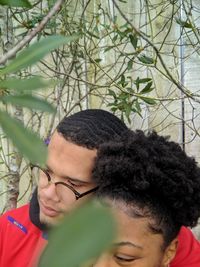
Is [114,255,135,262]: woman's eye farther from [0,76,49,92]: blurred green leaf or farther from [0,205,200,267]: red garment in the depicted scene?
[0,76,49,92]: blurred green leaf

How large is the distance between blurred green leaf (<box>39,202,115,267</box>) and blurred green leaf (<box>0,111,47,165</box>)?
0.05 meters

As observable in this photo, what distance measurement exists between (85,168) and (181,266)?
390 mm

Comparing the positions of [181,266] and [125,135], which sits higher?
[125,135]

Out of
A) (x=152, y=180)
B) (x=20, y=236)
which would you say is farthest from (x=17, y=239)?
(x=152, y=180)

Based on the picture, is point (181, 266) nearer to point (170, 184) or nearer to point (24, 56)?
point (170, 184)

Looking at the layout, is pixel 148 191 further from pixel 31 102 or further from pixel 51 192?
pixel 31 102

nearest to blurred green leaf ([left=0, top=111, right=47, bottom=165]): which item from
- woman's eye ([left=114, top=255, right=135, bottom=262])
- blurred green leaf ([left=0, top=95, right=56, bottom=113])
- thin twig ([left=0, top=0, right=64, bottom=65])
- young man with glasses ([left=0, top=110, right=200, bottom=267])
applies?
blurred green leaf ([left=0, top=95, right=56, bottom=113])

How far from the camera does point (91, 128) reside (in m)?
1.50

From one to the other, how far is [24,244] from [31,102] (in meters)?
1.39

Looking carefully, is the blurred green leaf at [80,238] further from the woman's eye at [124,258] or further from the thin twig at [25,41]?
the woman's eye at [124,258]

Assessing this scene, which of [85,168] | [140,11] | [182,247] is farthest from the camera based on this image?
[140,11]

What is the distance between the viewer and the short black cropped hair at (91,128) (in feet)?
4.78

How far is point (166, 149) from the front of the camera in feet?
4.46

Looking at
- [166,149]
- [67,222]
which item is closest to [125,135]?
[166,149]
